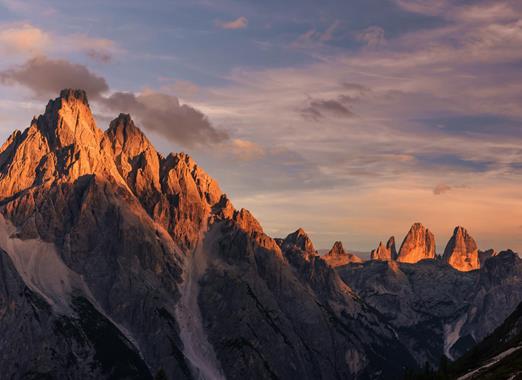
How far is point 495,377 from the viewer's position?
618 feet
